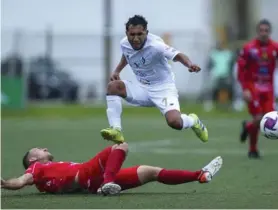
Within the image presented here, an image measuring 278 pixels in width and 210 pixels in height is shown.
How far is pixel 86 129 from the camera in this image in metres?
24.6

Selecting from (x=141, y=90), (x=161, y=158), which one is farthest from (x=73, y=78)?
(x=141, y=90)

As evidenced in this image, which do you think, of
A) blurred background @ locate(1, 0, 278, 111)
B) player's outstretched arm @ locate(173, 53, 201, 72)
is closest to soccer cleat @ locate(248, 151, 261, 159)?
player's outstretched arm @ locate(173, 53, 201, 72)

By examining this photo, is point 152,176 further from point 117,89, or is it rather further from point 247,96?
point 247,96

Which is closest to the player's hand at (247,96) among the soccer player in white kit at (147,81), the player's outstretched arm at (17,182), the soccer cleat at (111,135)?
the soccer player in white kit at (147,81)

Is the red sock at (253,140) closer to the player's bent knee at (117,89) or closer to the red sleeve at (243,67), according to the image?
the red sleeve at (243,67)

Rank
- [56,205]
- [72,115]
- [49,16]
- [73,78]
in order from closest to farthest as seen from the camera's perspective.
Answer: [56,205]
[72,115]
[73,78]
[49,16]

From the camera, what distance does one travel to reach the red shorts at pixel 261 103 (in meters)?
17.5

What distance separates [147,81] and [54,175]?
269 cm

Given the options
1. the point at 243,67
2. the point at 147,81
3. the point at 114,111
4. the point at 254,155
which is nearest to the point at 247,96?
the point at 243,67

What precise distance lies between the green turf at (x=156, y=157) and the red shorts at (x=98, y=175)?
15 centimetres

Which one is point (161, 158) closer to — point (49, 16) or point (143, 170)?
point (143, 170)

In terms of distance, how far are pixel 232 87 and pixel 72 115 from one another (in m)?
5.09

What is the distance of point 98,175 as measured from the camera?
37.7 ft

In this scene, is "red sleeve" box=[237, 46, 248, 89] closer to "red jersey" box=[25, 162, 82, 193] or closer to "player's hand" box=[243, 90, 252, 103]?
"player's hand" box=[243, 90, 252, 103]
